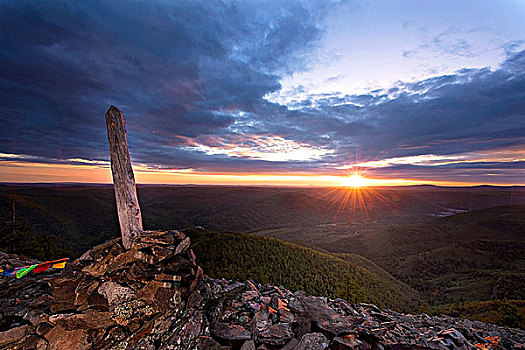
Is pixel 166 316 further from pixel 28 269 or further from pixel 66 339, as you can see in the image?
pixel 28 269

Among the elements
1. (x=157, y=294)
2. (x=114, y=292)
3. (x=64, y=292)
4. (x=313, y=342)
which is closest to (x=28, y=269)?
(x=64, y=292)

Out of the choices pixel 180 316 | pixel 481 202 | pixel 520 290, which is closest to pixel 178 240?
pixel 180 316

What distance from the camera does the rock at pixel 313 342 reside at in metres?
4.83

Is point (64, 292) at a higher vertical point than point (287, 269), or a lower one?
higher

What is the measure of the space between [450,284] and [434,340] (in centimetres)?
3931

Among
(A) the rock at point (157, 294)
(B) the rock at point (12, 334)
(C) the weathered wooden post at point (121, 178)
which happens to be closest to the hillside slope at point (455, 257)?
(A) the rock at point (157, 294)

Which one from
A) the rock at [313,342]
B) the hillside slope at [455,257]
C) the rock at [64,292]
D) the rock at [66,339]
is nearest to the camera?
the rock at [313,342]

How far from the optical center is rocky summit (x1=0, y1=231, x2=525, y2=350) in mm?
5117

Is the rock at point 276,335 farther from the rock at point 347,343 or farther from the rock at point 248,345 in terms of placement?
the rock at point 347,343

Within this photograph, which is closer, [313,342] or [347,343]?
[313,342]

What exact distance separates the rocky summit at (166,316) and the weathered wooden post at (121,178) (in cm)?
58

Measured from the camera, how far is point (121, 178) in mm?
6477

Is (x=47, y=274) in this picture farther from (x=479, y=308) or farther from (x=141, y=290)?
(x=479, y=308)

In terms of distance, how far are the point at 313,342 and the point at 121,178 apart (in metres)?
7.08
